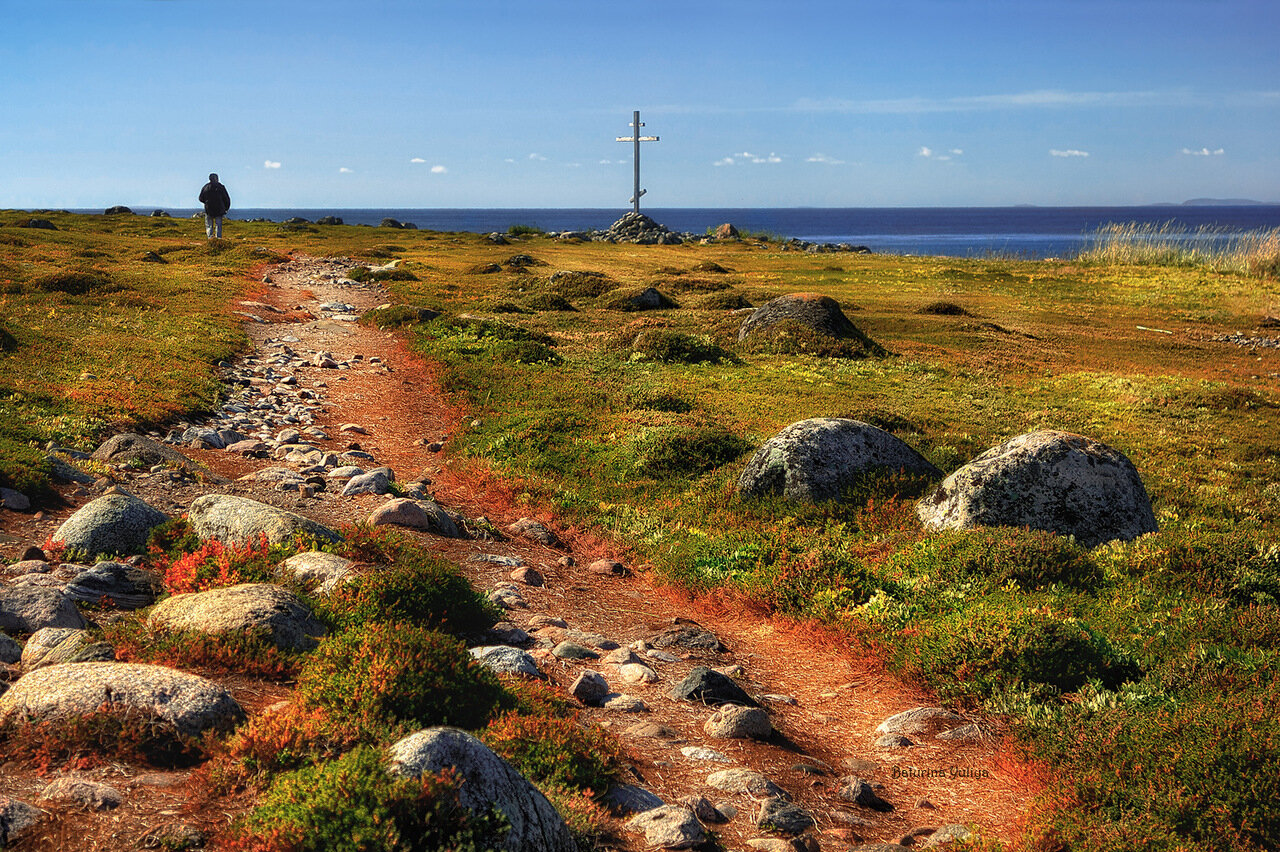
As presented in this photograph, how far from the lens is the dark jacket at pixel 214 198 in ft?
161

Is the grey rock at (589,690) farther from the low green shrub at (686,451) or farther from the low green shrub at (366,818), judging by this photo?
the low green shrub at (686,451)

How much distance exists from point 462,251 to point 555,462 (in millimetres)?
55102

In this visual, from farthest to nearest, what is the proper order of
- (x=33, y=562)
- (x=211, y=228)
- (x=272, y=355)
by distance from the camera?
1. (x=211, y=228)
2. (x=272, y=355)
3. (x=33, y=562)

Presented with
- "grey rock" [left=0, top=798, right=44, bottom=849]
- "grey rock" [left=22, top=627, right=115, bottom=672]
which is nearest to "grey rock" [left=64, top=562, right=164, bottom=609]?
"grey rock" [left=22, top=627, right=115, bottom=672]

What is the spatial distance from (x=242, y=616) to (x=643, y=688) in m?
3.54

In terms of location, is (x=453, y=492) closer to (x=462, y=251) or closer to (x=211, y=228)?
(x=211, y=228)

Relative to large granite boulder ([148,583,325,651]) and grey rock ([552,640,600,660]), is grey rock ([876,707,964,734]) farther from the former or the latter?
large granite boulder ([148,583,325,651])

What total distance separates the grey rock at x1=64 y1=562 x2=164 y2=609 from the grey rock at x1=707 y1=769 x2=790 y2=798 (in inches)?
204

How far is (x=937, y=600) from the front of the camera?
9297 millimetres

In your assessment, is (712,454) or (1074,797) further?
(712,454)

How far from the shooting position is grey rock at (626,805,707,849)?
210 inches

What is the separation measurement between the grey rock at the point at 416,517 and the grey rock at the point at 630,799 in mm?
6161

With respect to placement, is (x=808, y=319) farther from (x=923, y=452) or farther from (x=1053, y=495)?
(x=1053, y=495)

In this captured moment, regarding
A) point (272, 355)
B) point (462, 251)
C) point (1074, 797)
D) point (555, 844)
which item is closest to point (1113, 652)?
point (1074, 797)
